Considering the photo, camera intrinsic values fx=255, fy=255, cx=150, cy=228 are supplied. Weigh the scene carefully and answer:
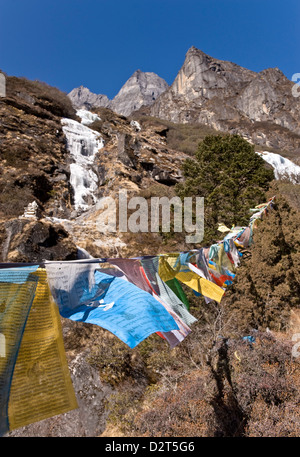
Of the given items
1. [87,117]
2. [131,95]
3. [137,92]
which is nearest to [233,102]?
[87,117]

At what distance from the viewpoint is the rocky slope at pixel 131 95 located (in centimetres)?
11644

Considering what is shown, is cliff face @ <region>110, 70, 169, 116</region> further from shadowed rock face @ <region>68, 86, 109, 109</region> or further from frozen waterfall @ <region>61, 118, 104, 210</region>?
frozen waterfall @ <region>61, 118, 104, 210</region>

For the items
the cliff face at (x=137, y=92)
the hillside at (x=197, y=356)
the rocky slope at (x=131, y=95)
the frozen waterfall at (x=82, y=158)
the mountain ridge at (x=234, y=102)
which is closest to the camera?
the hillside at (x=197, y=356)

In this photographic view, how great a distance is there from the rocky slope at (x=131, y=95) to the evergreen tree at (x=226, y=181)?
114 meters

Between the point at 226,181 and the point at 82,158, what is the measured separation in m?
21.6

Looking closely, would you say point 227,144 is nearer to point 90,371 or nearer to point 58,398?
point 90,371

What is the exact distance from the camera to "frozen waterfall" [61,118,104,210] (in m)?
23.4

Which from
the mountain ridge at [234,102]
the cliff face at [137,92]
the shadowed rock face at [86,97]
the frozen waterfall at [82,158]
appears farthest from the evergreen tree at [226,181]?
the shadowed rock face at [86,97]

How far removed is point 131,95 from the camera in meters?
122

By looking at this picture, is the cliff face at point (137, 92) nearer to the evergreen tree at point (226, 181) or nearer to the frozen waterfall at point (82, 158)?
the frozen waterfall at point (82, 158)

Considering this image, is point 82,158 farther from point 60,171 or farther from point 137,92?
point 137,92

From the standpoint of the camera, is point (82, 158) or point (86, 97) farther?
point (86, 97)

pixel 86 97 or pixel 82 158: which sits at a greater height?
pixel 86 97
